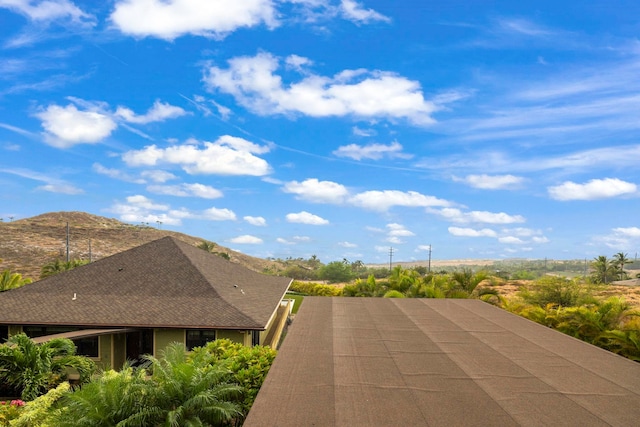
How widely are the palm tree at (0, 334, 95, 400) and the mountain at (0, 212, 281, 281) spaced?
2203 inches

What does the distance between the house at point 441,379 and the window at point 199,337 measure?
216 inches

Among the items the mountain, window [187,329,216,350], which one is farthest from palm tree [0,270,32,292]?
the mountain

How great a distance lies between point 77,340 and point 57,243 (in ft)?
282

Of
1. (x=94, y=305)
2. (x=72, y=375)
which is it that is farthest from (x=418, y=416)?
(x=94, y=305)

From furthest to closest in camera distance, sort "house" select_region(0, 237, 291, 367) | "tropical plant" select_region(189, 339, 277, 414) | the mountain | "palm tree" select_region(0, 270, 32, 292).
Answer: the mountain < "palm tree" select_region(0, 270, 32, 292) < "house" select_region(0, 237, 291, 367) < "tropical plant" select_region(189, 339, 277, 414)

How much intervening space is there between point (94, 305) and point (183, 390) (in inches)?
527

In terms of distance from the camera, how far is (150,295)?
21.6m

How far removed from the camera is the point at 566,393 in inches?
319

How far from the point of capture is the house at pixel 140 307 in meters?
→ 18.2

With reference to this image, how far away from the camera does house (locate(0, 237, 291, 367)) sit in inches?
718

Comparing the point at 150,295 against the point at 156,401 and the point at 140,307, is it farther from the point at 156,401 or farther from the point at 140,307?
the point at 156,401

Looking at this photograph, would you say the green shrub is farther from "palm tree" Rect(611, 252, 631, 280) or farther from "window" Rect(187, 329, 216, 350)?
"palm tree" Rect(611, 252, 631, 280)

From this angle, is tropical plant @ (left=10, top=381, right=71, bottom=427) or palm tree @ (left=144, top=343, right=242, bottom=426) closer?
palm tree @ (left=144, top=343, right=242, bottom=426)

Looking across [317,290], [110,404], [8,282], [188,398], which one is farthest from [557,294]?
[8,282]
